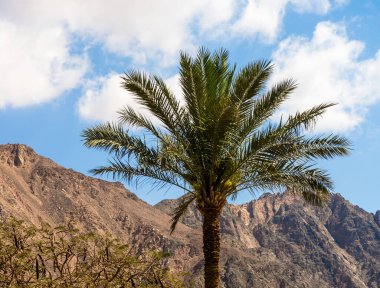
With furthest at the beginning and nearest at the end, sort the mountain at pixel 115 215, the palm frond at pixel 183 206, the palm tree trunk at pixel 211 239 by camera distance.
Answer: the mountain at pixel 115 215
the palm frond at pixel 183 206
the palm tree trunk at pixel 211 239

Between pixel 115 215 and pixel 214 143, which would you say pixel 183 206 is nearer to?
pixel 214 143

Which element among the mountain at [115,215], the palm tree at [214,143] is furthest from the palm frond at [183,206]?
the mountain at [115,215]

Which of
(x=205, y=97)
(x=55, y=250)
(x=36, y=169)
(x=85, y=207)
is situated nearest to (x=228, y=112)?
(x=205, y=97)

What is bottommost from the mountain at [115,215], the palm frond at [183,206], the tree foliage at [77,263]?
the tree foliage at [77,263]

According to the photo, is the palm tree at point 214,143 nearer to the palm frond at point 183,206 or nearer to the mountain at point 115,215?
the palm frond at point 183,206

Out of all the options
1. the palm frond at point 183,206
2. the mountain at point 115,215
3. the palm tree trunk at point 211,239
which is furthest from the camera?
the mountain at point 115,215

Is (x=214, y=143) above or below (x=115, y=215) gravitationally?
below

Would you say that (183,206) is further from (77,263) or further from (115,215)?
(115,215)

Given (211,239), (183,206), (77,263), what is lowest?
(77,263)

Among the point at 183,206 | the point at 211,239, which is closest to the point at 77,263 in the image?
the point at 183,206

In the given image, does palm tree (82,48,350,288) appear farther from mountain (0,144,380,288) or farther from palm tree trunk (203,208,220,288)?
mountain (0,144,380,288)

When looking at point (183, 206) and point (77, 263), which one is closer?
point (77, 263)

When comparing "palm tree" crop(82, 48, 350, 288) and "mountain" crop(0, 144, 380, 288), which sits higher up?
"mountain" crop(0, 144, 380, 288)

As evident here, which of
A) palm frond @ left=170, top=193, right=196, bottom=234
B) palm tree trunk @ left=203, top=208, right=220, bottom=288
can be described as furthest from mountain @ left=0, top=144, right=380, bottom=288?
palm tree trunk @ left=203, top=208, right=220, bottom=288
